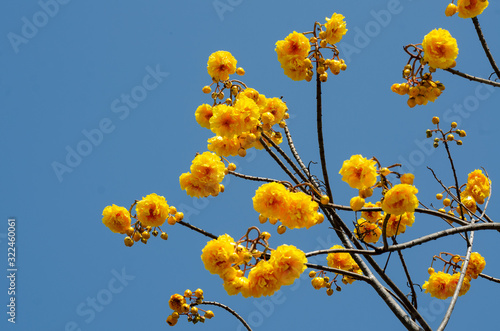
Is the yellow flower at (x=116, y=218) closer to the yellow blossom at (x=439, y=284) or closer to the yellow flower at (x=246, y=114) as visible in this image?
the yellow flower at (x=246, y=114)

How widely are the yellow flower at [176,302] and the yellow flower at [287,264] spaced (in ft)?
4.29

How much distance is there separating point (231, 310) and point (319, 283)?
3.58 feet

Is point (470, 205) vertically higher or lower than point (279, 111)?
lower

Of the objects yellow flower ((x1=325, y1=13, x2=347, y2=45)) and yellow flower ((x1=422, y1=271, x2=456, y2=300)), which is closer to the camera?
yellow flower ((x1=325, y1=13, x2=347, y2=45))

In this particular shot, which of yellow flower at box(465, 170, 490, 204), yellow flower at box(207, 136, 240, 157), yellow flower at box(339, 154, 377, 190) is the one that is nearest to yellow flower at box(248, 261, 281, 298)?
yellow flower at box(339, 154, 377, 190)

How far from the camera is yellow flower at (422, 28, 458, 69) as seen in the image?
277 centimetres

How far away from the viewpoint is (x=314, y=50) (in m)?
3.00

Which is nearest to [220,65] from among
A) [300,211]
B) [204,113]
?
[204,113]

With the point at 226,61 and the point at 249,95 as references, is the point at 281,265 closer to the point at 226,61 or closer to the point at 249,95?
the point at 249,95

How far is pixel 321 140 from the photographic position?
294 centimetres

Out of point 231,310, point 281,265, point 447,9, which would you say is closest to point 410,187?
point 281,265

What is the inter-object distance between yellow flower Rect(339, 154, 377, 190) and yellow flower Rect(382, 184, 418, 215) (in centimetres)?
14

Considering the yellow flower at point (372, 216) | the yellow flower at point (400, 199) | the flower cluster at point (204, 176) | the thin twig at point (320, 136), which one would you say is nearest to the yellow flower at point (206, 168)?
Answer: the flower cluster at point (204, 176)

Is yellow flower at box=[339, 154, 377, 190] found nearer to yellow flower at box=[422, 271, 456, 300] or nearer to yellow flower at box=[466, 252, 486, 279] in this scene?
yellow flower at box=[422, 271, 456, 300]
